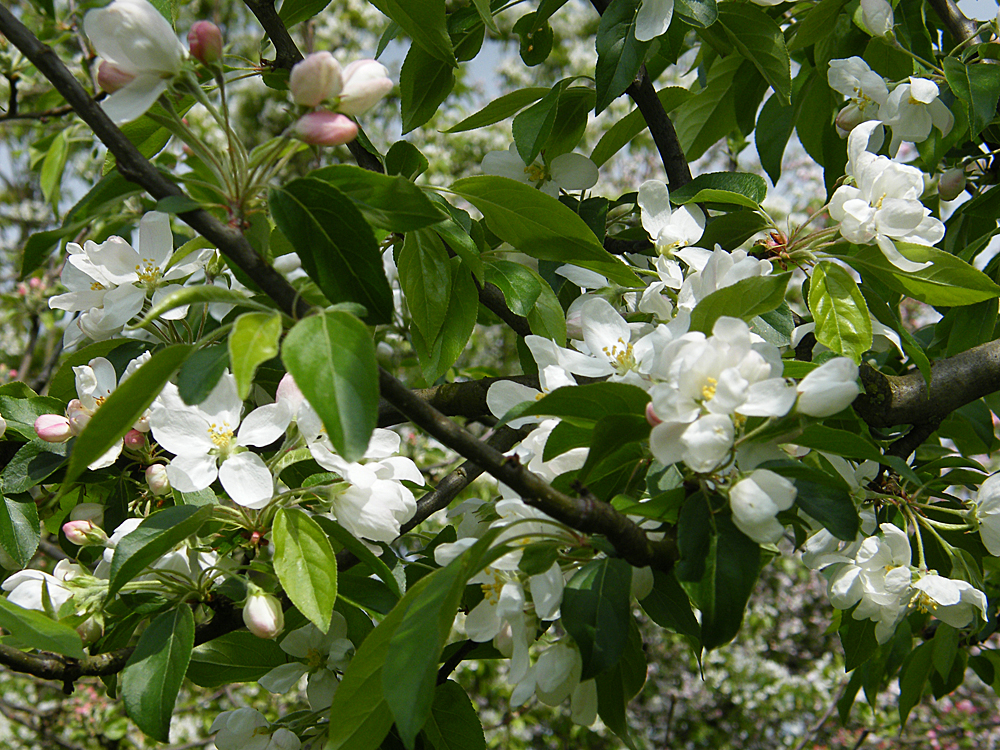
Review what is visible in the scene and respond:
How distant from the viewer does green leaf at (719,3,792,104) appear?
1.24m

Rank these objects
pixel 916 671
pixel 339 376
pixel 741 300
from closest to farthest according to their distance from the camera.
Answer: pixel 339 376 < pixel 741 300 < pixel 916 671

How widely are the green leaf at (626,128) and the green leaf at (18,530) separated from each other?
108 centimetres

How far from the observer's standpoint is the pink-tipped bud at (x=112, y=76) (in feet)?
2.23

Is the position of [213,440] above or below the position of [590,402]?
below

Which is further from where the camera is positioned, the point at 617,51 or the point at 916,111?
the point at 916,111

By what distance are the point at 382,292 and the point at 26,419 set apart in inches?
31.7

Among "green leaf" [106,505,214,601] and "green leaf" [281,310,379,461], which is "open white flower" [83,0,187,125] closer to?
"green leaf" [281,310,379,461]

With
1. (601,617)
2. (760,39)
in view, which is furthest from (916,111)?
(601,617)

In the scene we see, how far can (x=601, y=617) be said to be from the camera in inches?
28.7

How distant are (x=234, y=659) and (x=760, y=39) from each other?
4.16 feet

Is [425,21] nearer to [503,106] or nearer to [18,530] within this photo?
[503,106]

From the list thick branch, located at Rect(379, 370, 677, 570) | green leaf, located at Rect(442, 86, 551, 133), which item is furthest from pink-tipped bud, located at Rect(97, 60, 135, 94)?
green leaf, located at Rect(442, 86, 551, 133)

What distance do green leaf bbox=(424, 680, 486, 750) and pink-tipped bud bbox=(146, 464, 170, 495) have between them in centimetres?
48

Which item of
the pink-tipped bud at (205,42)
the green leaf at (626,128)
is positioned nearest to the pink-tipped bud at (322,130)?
the pink-tipped bud at (205,42)
